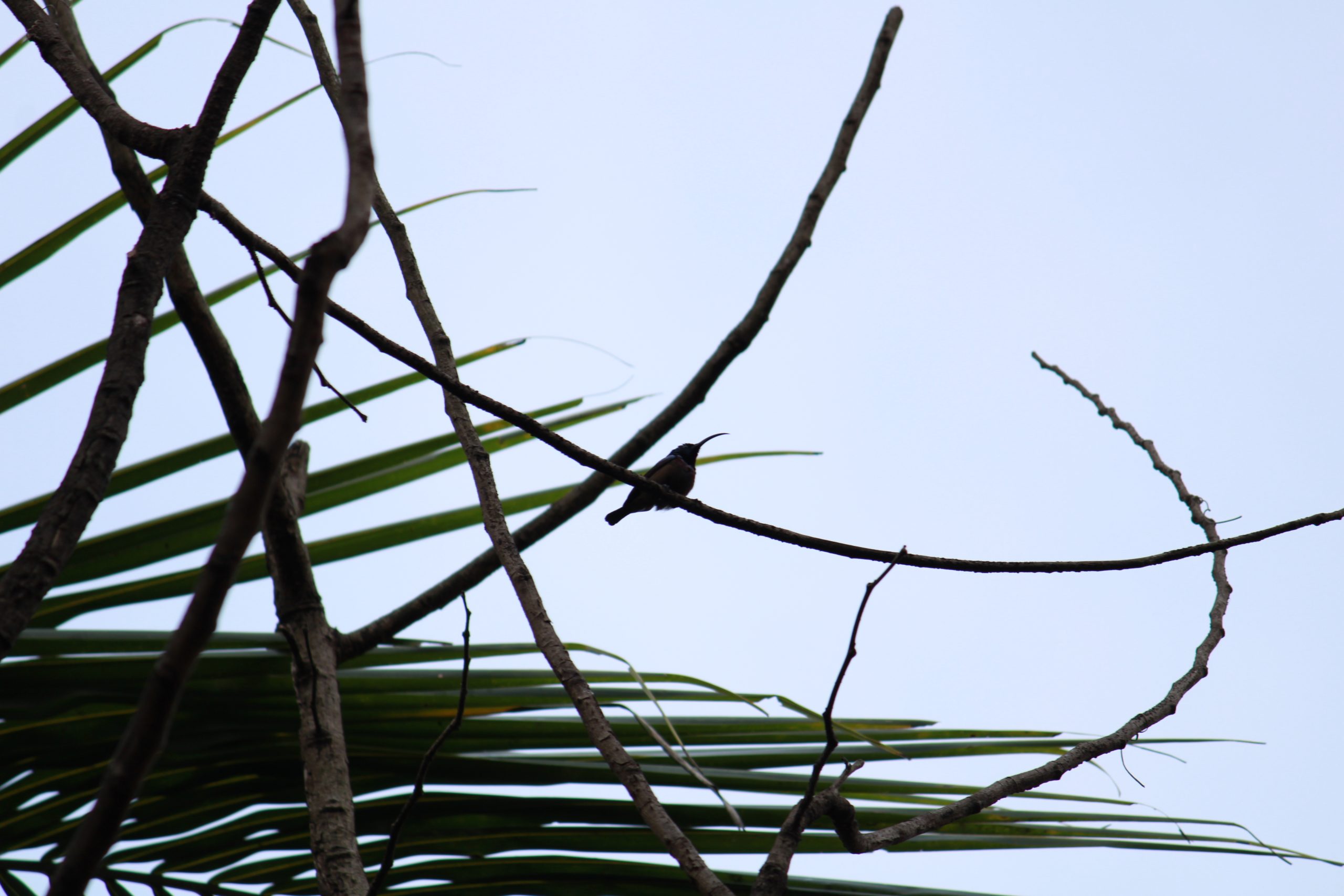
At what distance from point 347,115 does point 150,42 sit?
1.64 m

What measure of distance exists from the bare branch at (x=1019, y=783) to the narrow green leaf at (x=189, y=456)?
3.74 ft

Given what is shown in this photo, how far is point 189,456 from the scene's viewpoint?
197 centimetres

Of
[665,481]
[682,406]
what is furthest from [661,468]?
[682,406]

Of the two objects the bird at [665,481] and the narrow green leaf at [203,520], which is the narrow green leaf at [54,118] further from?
the bird at [665,481]

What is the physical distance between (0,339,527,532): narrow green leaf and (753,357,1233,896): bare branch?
1141 millimetres

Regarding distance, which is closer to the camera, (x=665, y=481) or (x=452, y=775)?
(x=452, y=775)

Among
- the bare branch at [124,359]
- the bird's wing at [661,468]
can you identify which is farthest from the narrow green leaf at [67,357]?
the bird's wing at [661,468]

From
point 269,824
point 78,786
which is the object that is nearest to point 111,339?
point 78,786

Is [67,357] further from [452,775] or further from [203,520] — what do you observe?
[452,775]

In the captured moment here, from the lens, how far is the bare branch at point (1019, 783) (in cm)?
115

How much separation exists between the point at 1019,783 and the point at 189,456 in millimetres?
1537

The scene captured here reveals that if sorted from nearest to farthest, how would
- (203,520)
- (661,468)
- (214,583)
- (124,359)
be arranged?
(214,583)
(124,359)
(203,520)
(661,468)

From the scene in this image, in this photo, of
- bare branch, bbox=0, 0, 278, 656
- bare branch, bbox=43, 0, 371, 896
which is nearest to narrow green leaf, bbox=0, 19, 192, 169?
bare branch, bbox=0, 0, 278, 656

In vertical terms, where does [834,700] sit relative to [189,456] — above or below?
below
